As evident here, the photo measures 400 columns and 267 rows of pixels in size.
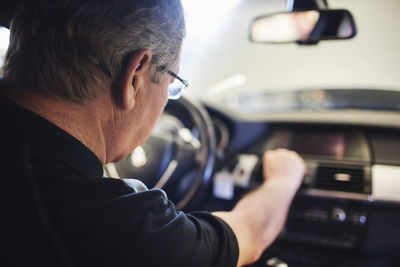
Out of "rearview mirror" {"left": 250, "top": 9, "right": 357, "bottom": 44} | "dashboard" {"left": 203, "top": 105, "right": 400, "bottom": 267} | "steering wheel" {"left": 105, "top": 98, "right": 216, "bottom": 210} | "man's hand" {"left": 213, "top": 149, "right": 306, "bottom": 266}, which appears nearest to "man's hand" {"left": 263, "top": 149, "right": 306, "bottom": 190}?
"man's hand" {"left": 213, "top": 149, "right": 306, "bottom": 266}

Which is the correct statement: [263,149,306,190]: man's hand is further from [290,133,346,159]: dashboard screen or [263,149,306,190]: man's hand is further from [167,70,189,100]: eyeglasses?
[167,70,189,100]: eyeglasses

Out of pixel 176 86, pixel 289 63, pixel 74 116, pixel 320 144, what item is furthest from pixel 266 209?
pixel 289 63

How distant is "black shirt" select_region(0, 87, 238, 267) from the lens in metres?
0.62

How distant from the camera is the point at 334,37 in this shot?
1562mm

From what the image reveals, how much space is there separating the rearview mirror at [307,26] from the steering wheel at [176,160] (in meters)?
0.51

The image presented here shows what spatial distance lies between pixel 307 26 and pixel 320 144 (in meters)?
0.80

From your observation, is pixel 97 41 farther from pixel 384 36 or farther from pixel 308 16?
pixel 384 36

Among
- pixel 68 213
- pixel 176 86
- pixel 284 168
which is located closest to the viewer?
pixel 68 213

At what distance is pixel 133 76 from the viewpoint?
2.79 feet

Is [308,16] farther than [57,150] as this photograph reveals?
Yes

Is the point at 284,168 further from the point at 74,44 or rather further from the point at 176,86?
the point at 74,44

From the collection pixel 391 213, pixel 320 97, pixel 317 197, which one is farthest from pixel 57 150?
pixel 320 97

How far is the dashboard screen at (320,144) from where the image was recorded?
2.04 metres

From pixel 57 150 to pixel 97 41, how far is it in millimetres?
253
